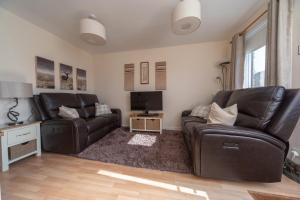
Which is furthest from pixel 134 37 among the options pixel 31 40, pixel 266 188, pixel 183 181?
pixel 266 188

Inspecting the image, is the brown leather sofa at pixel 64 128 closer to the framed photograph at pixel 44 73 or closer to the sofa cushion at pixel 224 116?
the framed photograph at pixel 44 73

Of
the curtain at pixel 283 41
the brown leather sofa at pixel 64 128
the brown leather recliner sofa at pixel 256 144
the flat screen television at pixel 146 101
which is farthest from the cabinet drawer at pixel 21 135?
the curtain at pixel 283 41

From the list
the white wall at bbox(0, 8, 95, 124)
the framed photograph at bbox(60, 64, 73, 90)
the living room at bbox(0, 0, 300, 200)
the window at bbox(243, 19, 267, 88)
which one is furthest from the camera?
the framed photograph at bbox(60, 64, 73, 90)

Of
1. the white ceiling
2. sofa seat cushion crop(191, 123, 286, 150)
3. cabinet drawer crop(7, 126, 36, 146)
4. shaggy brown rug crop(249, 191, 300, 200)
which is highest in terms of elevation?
the white ceiling

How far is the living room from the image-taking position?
4.47ft

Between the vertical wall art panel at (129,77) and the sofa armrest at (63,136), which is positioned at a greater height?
the vertical wall art panel at (129,77)

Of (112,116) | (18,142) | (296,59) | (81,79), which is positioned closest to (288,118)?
(296,59)

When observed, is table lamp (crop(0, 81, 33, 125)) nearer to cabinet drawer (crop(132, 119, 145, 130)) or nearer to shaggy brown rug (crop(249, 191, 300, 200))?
cabinet drawer (crop(132, 119, 145, 130))

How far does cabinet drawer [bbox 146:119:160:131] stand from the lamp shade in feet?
7.88

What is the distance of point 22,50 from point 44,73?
0.51m

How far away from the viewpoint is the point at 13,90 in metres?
1.83

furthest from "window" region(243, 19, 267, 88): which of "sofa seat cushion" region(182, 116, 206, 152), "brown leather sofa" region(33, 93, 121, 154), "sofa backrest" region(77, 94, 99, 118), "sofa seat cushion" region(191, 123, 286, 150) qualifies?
"sofa backrest" region(77, 94, 99, 118)

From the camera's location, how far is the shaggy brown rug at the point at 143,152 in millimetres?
1841

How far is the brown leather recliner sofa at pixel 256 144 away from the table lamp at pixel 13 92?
2.46m
